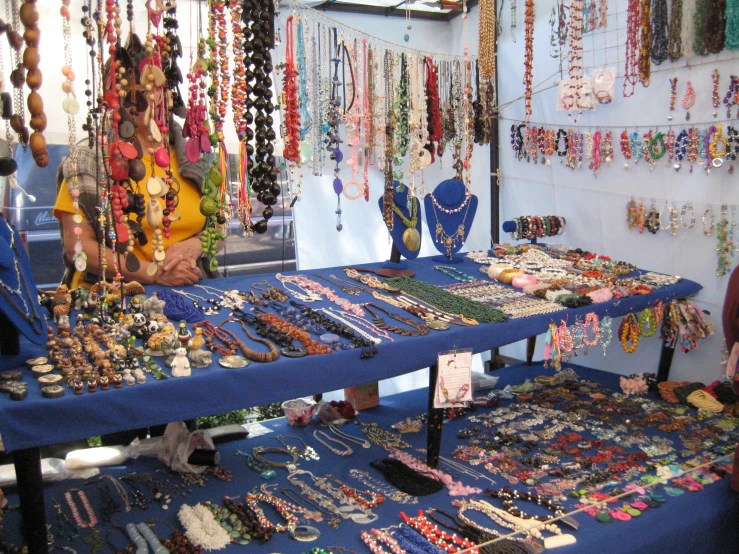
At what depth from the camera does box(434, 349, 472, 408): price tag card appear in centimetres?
293

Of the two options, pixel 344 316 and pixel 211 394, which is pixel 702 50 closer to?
pixel 344 316

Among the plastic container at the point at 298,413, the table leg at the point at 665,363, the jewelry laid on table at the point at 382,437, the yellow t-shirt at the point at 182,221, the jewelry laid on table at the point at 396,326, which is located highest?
the yellow t-shirt at the point at 182,221

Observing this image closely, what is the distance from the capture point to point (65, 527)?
105 inches

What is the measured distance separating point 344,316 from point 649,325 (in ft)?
5.86

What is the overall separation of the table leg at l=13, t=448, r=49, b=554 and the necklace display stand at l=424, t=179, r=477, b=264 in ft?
8.71

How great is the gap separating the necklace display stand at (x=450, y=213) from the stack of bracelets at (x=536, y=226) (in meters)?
0.57

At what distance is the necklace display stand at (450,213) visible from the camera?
4191mm

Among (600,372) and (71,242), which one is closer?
(71,242)

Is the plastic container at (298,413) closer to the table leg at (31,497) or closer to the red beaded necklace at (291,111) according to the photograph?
the red beaded necklace at (291,111)

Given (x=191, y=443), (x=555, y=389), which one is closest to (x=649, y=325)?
(x=555, y=389)

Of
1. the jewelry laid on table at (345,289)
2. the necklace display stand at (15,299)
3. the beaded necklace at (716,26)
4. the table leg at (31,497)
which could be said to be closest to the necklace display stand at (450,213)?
the jewelry laid on table at (345,289)

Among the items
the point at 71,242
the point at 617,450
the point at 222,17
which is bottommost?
the point at 617,450

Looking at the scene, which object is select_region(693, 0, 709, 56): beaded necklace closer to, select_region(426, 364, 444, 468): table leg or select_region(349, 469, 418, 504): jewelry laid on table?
select_region(426, 364, 444, 468): table leg

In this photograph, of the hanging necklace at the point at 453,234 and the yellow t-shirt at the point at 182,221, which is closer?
the yellow t-shirt at the point at 182,221
